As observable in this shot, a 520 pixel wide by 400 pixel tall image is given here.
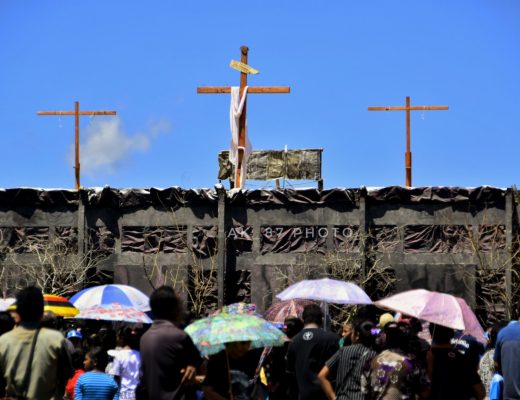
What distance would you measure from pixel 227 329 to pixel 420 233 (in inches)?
760

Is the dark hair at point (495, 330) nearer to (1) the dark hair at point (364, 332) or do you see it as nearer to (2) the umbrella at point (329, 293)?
(2) the umbrella at point (329, 293)

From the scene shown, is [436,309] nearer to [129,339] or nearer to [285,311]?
[129,339]

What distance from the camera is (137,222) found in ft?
92.3

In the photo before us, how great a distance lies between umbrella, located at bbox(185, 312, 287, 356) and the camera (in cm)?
797

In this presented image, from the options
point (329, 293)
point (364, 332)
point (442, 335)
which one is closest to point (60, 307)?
point (329, 293)

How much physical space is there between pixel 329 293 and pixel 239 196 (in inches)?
555

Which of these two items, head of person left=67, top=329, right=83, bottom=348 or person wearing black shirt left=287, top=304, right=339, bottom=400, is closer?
person wearing black shirt left=287, top=304, right=339, bottom=400

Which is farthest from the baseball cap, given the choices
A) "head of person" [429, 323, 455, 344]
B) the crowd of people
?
"head of person" [429, 323, 455, 344]

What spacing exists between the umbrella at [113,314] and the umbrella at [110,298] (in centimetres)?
70

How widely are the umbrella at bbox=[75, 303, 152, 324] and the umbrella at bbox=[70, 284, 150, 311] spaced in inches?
27.4

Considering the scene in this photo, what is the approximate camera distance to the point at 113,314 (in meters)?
13.4

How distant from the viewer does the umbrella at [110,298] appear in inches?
577

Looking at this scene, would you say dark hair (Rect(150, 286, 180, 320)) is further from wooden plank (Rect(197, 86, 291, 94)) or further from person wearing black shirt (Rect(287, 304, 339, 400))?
wooden plank (Rect(197, 86, 291, 94))

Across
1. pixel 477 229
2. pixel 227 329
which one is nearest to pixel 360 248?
pixel 477 229
